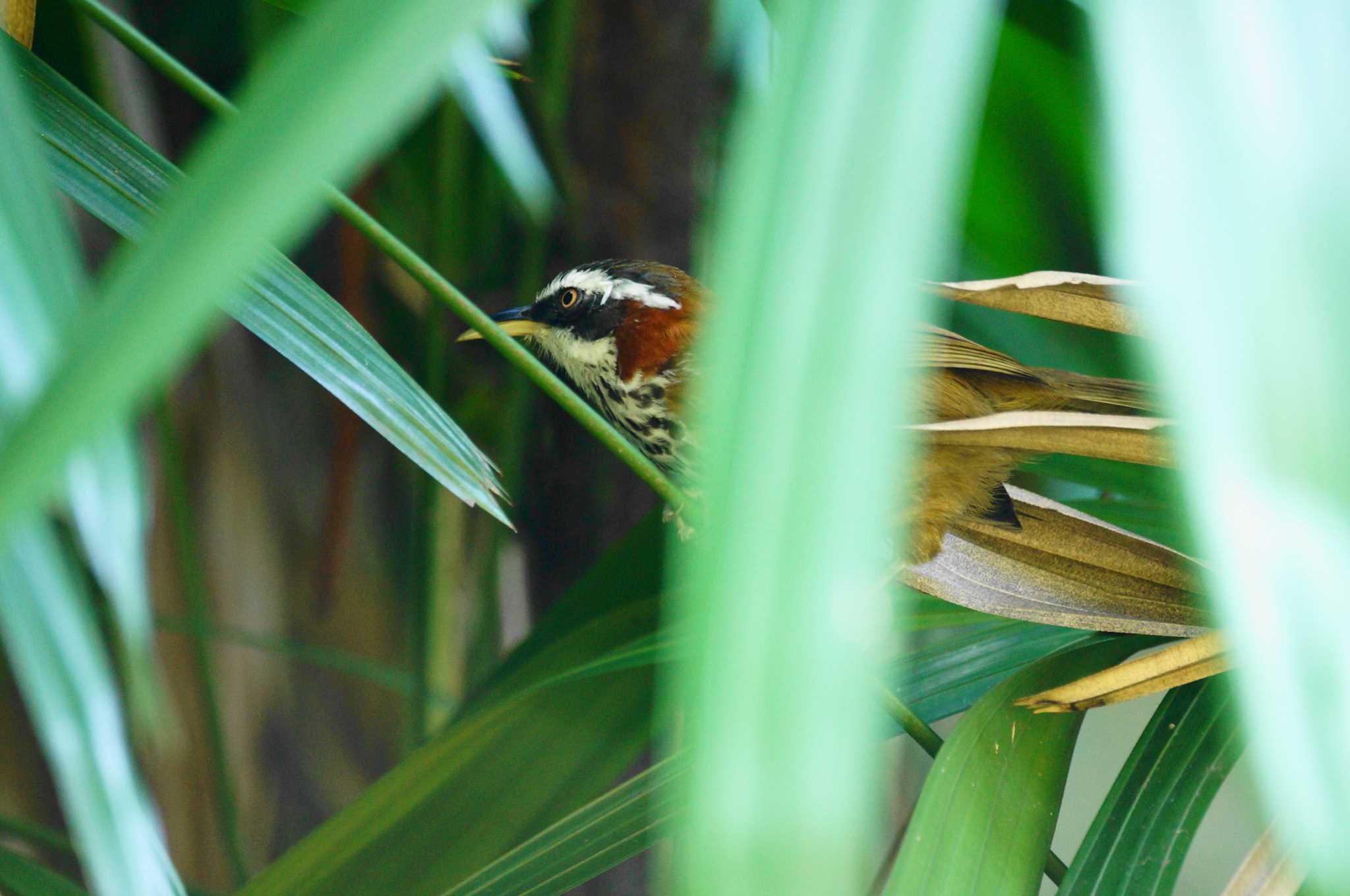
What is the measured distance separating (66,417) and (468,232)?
140cm

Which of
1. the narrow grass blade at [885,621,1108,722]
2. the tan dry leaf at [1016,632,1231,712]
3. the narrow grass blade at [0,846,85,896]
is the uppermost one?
the tan dry leaf at [1016,632,1231,712]

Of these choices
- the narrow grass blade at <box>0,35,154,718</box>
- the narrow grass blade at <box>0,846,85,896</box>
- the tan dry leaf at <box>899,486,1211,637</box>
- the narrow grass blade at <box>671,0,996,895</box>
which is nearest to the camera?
the narrow grass blade at <box>671,0,996,895</box>

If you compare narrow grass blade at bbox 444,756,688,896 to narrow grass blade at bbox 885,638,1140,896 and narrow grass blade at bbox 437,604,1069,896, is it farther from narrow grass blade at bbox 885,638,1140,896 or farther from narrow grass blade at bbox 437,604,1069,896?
narrow grass blade at bbox 885,638,1140,896

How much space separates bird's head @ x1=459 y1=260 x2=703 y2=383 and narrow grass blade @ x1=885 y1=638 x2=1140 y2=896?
560mm

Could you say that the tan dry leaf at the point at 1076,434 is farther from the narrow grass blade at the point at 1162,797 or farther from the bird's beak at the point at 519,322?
the bird's beak at the point at 519,322

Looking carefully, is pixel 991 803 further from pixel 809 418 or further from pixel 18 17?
pixel 18 17

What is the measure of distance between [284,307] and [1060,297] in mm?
450

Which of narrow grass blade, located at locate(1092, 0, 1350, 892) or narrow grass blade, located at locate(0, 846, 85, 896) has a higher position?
narrow grass blade, located at locate(1092, 0, 1350, 892)

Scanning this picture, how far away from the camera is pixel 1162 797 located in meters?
0.63

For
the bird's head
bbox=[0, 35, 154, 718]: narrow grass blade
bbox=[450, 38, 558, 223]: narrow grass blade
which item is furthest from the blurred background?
bbox=[0, 35, 154, 718]: narrow grass blade

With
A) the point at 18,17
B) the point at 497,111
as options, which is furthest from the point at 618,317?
the point at 18,17

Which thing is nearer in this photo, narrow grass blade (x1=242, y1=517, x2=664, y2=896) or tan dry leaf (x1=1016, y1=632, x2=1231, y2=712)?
tan dry leaf (x1=1016, y1=632, x2=1231, y2=712)

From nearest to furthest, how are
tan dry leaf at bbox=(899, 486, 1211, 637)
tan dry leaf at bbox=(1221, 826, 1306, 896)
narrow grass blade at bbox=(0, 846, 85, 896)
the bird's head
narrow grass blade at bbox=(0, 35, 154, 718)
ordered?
narrow grass blade at bbox=(0, 35, 154, 718), tan dry leaf at bbox=(1221, 826, 1306, 896), tan dry leaf at bbox=(899, 486, 1211, 637), narrow grass blade at bbox=(0, 846, 85, 896), the bird's head

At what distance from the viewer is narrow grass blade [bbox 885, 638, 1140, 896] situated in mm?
557
